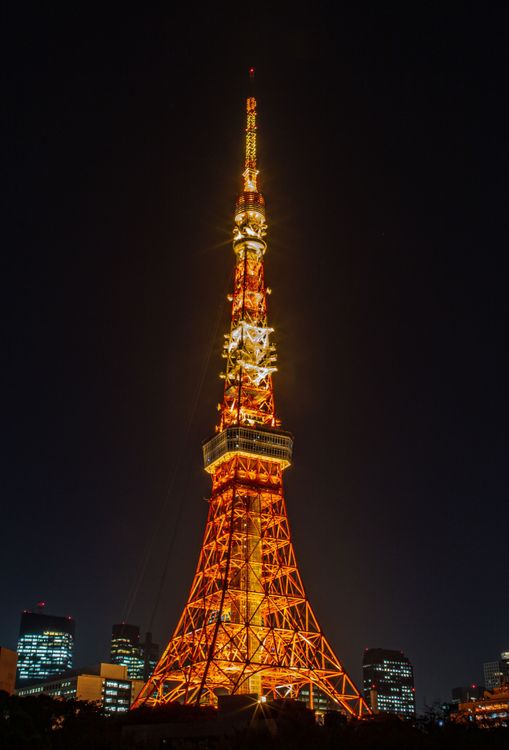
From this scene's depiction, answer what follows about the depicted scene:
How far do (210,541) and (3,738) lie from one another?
108 feet

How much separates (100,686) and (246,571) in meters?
72.6

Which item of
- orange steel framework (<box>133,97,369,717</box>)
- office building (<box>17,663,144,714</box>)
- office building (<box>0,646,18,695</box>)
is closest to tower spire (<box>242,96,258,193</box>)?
orange steel framework (<box>133,97,369,717</box>)

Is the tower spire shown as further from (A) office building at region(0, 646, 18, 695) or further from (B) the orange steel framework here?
(A) office building at region(0, 646, 18, 695)

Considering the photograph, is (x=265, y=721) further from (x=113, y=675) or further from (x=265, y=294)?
(x=113, y=675)

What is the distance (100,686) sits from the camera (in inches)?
4606

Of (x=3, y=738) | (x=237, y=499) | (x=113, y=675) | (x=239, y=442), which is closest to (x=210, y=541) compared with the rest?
(x=237, y=499)

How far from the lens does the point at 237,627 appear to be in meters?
54.3

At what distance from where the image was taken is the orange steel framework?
53031mm

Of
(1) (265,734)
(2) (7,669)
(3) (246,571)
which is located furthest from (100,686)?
(1) (265,734)

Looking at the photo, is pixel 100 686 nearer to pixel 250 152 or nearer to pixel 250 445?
pixel 250 445

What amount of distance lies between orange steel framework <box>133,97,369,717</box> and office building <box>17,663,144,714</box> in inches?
2392

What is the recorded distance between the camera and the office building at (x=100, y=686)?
115 metres

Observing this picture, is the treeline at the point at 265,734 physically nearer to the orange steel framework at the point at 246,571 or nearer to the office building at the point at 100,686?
the orange steel framework at the point at 246,571

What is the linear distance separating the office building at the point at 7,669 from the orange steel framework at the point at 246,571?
11267 millimetres
